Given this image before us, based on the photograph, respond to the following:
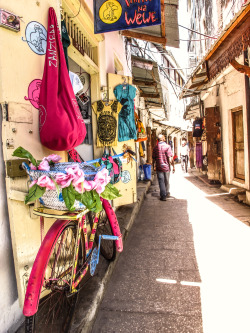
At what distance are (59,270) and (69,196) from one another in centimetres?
96

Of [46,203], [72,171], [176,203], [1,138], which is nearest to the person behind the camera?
[72,171]

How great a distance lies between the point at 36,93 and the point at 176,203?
575 cm

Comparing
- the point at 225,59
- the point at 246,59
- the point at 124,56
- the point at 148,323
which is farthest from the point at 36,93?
the point at 246,59

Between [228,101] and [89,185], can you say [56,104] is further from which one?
[228,101]

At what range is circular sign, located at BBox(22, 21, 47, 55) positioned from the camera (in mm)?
2117

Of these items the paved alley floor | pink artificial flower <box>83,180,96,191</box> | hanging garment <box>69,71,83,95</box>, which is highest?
hanging garment <box>69,71,83,95</box>

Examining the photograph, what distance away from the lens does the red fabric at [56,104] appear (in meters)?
2.12

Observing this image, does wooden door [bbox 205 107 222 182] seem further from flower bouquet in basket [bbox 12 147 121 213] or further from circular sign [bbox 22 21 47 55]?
flower bouquet in basket [bbox 12 147 121 213]

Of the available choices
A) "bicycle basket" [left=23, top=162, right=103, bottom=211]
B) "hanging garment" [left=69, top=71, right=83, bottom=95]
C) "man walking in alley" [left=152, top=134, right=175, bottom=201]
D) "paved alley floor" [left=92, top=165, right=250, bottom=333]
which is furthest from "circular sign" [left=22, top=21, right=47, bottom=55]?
"man walking in alley" [left=152, top=134, right=175, bottom=201]

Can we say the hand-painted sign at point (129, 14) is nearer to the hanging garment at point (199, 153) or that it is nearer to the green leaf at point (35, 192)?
the green leaf at point (35, 192)

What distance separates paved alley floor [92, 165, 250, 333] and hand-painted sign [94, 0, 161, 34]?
3.43 meters

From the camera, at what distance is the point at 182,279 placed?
2992 millimetres

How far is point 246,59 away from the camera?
6312 mm

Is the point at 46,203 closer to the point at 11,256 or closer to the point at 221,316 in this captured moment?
the point at 11,256
